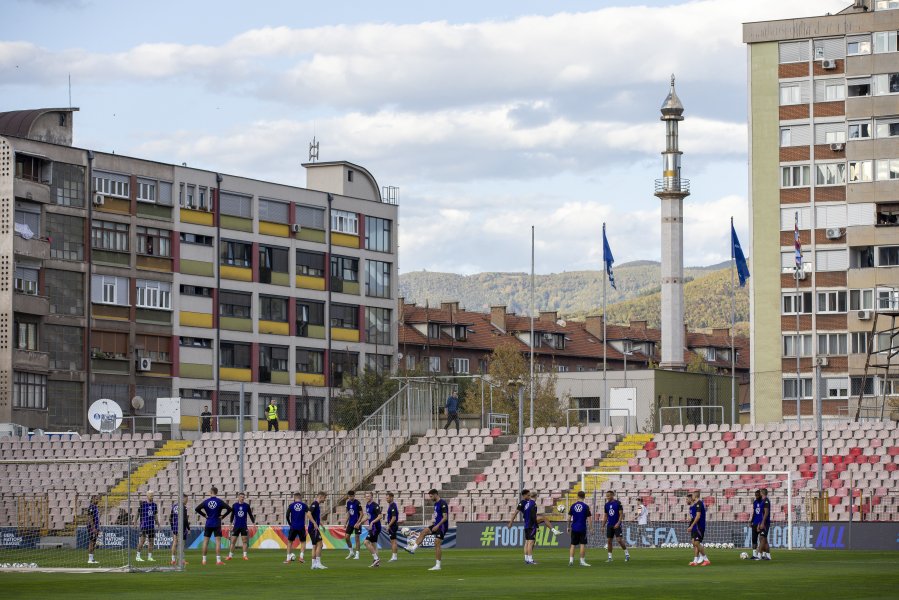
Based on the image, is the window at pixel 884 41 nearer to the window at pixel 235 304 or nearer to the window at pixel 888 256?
the window at pixel 888 256

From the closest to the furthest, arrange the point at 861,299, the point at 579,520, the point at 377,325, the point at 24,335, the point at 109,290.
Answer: the point at 579,520, the point at 24,335, the point at 109,290, the point at 861,299, the point at 377,325

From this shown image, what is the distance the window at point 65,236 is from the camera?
79062mm

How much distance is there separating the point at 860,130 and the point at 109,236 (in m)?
42.6

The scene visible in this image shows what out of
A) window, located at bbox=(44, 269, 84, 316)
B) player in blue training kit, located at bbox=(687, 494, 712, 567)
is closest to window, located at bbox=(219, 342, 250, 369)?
window, located at bbox=(44, 269, 84, 316)

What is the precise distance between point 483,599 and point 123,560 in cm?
1963

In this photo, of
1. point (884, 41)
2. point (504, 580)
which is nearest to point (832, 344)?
point (884, 41)

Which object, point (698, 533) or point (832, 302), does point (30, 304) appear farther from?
point (698, 533)

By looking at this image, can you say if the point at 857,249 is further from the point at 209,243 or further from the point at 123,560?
the point at 123,560

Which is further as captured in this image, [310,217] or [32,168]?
[310,217]

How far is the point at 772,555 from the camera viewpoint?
4003cm

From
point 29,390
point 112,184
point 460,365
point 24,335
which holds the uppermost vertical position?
point 112,184

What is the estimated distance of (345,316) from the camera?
97.1 m

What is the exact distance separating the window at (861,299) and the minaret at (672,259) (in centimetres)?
2923

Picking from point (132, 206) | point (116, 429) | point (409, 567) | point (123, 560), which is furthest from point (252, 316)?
point (409, 567)
